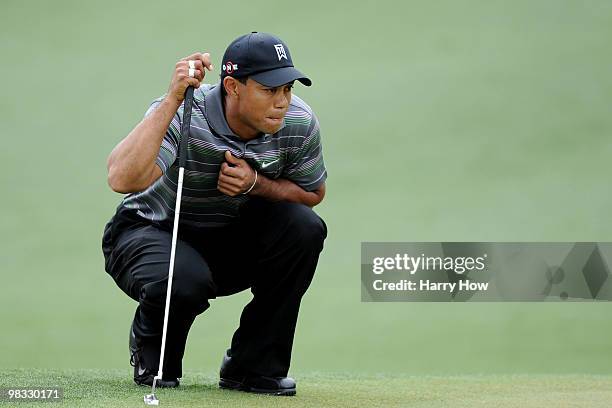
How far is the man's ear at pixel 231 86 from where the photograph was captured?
3.27 metres

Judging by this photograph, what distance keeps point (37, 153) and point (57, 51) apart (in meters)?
0.78

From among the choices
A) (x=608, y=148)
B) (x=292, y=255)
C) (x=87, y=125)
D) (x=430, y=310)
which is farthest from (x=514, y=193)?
(x=292, y=255)

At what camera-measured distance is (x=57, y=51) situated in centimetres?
678

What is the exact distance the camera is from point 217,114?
3.31 metres

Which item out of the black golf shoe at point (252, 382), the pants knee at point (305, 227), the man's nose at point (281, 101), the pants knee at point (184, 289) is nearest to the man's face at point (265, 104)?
the man's nose at point (281, 101)

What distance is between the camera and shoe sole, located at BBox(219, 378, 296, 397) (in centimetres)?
334

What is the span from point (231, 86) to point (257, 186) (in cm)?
29

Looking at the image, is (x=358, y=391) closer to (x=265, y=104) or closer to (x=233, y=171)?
(x=233, y=171)

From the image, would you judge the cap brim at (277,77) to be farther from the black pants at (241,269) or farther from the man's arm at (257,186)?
the black pants at (241,269)

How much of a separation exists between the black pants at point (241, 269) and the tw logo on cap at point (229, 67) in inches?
15.4

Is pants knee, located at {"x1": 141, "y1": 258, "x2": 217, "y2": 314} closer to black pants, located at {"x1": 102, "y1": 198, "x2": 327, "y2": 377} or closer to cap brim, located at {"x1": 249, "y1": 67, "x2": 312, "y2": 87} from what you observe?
black pants, located at {"x1": 102, "y1": 198, "x2": 327, "y2": 377}

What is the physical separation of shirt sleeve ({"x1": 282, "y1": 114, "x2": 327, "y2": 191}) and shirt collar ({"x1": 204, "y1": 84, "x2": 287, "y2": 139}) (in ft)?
0.34

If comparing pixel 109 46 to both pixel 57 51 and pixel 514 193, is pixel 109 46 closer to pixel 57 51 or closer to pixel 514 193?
pixel 57 51

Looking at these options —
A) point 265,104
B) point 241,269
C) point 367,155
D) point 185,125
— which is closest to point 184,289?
point 241,269
